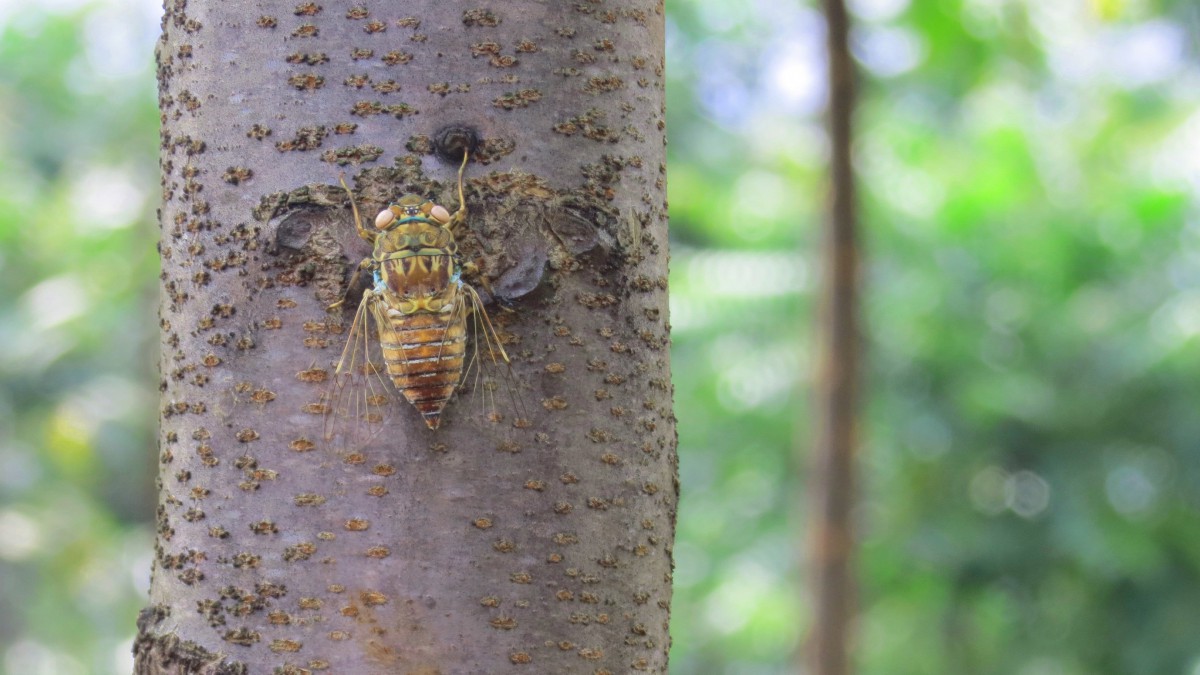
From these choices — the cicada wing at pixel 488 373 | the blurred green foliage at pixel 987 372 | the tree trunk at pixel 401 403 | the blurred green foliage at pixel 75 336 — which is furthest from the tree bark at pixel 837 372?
the blurred green foliage at pixel 75 336

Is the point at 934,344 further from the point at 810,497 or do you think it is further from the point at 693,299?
the point at 810,497

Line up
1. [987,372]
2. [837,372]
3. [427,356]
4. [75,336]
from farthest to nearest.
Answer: [75,336], [987,372], [837,372], [427,356]

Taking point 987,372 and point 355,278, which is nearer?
point 355,278

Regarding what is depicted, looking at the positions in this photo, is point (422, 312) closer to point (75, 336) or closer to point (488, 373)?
point (488, 373)

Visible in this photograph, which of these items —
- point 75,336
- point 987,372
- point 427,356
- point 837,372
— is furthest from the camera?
point 75,336

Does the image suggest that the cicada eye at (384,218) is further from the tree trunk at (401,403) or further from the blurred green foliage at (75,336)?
the blurred green foliage at (75,336)

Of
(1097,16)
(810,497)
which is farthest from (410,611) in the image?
(1097,16)

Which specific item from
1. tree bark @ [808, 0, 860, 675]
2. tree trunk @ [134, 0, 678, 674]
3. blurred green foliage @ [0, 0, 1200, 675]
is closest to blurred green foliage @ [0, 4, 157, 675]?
blurred green foliage @ [0, 0, 1200, 675]

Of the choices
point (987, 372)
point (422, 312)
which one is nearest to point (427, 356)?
point (422, 312)
